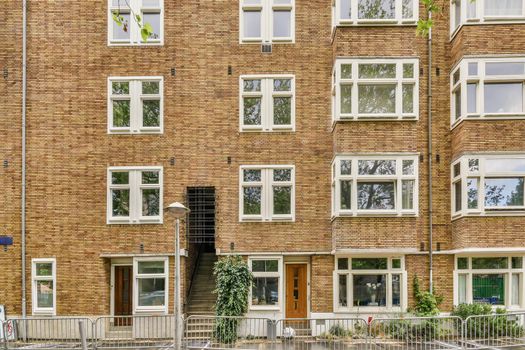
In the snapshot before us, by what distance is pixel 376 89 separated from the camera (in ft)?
46.8

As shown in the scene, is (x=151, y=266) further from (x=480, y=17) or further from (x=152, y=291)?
(x=480, y=17)

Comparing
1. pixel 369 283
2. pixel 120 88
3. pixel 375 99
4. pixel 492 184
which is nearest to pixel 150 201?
pixel 120 88

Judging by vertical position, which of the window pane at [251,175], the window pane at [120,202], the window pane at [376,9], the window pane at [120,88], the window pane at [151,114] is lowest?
the window pane at [120,202]

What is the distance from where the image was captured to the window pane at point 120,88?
1513 centimetres

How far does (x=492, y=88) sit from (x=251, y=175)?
7749 millimetres

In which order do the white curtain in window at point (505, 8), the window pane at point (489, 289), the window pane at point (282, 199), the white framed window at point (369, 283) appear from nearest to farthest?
the white curtain in window at point (505, 8)
the window pane at point (489, 289)
the white framed window at point (369, 283)
the window pane at point (282, 199)

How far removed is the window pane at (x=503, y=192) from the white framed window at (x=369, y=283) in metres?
3.17

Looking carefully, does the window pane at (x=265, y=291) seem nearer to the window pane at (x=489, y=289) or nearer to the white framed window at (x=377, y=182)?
the white framed window at (x=377, y=182)

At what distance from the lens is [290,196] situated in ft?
48.9

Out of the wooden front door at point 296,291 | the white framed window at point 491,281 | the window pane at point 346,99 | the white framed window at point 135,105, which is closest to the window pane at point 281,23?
the window pane at point 346,99

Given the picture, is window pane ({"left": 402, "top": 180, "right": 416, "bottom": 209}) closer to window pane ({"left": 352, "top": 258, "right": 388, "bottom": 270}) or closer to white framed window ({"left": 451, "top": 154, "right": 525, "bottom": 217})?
white framed window ({"left": 451, "top": 154, "right": 525, "bottom": 217})

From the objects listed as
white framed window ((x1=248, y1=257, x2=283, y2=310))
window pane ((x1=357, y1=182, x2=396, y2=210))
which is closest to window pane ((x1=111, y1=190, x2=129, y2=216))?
white framed window ((x1=248, y1=257, x2=283, y2=310))

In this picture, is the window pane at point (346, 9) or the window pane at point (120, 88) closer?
the window pane at point (346, 9)

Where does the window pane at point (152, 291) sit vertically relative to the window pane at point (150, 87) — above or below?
below
